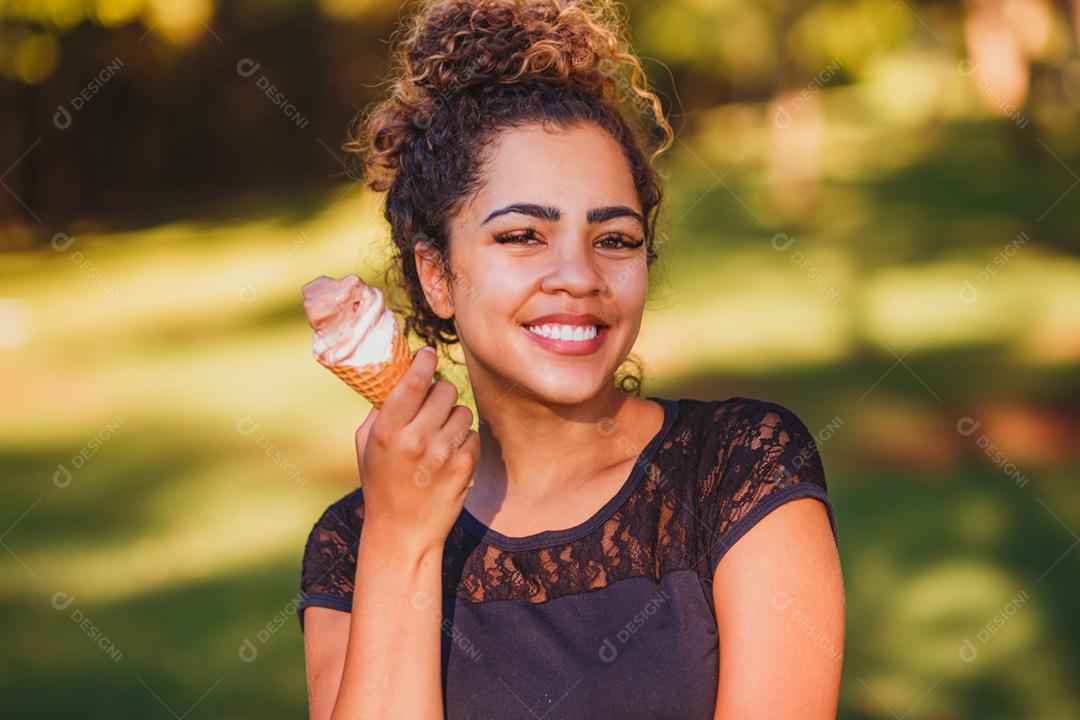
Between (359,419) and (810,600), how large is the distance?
730 cm

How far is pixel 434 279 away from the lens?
2859mm

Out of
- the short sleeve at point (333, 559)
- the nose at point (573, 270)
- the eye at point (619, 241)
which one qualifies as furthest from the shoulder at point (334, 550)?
the eye at point (619, 241)

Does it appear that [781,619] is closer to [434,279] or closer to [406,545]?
[406,545]

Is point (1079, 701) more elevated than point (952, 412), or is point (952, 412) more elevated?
point (952, 412)

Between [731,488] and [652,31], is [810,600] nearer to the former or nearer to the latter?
[731,488]

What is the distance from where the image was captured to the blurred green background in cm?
601

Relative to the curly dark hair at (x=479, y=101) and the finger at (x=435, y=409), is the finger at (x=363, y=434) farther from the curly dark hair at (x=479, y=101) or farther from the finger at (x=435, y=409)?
the curly dark hair at (x=479, y=101)

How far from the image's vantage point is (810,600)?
2.24m

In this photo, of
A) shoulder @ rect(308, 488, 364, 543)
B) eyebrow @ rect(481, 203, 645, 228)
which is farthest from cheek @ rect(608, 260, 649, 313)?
shoulder @ rect(308, 488, 364, 543)

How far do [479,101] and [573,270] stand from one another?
0.54 meters

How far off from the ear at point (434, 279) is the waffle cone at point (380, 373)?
0.34 m

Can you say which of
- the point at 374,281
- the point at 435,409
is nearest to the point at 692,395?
the point at 374,281

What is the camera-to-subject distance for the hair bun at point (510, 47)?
280 cm

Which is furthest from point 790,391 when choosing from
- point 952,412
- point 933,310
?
point 933,310
